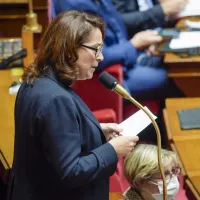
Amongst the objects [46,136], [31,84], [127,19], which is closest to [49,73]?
[31,84]

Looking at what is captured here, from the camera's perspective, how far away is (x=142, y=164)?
5.18ft

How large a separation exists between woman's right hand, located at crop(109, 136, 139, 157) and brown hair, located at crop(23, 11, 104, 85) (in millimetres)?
Answer: 198

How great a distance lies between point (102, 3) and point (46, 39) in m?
1.21

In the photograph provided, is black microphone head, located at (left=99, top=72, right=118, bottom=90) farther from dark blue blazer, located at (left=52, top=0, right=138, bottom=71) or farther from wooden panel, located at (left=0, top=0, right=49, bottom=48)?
wooden panel, located at (left=0, top=0, right=49, bottom=48)

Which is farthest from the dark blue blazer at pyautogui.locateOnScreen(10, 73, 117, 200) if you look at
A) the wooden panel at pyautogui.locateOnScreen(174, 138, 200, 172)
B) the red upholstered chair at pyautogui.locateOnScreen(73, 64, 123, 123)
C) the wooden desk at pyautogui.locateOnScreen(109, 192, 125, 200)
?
the red upholstered chair at pyautogui.locateOnScreen(73, 64, 123, 123)

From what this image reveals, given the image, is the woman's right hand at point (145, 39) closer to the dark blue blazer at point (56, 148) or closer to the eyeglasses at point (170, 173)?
the eyeglasses at point (170, 173)

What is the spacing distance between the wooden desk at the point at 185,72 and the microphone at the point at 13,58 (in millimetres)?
675

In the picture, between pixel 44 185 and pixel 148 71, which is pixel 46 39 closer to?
pixel 44 185

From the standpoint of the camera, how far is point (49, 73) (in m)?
1.30

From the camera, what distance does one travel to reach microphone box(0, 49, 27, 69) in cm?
243

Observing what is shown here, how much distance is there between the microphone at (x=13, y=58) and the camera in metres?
2.43

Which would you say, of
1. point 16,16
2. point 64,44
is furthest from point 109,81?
point 16,16

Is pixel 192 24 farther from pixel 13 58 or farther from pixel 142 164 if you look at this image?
pixel 142 164

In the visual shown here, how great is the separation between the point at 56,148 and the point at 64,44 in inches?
10.1
